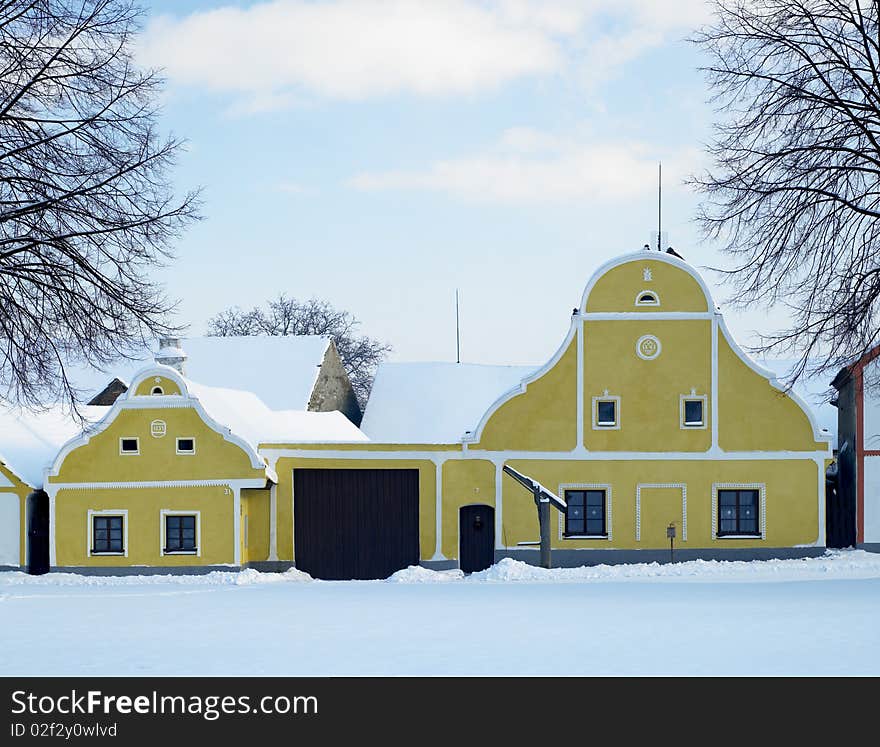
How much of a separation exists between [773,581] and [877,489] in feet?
33.3

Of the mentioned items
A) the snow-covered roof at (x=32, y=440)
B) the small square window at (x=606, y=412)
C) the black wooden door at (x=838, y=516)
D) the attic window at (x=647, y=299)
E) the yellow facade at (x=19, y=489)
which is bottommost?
the black wooden door at (x=838, y=516)

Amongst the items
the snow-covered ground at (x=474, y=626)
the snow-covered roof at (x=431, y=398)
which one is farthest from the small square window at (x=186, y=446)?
the snow-covered roof at (x=431, y=398)

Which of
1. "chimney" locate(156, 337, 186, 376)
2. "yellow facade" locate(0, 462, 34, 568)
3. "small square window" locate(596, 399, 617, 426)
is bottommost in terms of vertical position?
"yellow facade" locate(0, 462, 34, 568)

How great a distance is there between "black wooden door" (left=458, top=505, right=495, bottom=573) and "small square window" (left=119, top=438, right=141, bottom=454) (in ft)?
27.7

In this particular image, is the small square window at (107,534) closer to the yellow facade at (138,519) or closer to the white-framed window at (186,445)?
the yellow facade at (138,519)

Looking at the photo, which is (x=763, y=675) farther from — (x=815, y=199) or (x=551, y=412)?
(x=551, y=412)

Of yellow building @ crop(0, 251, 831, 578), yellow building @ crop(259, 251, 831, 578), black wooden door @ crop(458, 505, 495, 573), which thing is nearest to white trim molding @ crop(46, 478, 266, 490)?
yellow building @ crop(0, 251, 831, 578)

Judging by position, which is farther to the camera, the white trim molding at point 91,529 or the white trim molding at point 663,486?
the white trim molding at point 91,529

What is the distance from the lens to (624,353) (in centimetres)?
3069

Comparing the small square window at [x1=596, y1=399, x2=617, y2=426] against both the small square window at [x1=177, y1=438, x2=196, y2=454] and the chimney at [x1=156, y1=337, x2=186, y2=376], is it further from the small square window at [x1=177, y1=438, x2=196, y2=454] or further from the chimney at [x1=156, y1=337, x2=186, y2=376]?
the chimney at [x1=156, y1=337, x2=186, y2=376]

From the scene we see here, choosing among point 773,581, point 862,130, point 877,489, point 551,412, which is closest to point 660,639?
point 862,130

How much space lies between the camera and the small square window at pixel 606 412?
30812 mm

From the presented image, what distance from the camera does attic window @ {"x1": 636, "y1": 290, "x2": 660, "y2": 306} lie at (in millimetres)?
30609

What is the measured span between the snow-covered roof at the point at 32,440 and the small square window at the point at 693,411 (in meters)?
15.8
